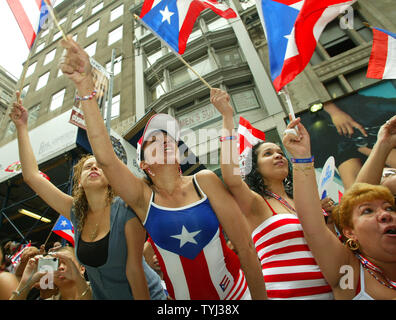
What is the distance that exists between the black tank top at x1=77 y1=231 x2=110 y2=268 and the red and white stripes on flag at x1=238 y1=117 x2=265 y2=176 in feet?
4.90

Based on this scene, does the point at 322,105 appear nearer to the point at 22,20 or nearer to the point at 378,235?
the point at 378,235

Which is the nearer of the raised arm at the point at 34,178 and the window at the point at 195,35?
the raised arm at the point at 34,178

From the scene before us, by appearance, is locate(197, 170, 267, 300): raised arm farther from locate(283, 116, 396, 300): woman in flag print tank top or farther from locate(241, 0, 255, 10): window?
locate(241, 0, 255, 10): window

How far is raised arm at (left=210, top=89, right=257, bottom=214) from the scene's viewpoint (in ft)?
5.07

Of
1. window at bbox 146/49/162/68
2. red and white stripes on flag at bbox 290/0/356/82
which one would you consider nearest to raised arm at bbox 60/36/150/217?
red and white stripes on flag at bbox 290/0/356/82

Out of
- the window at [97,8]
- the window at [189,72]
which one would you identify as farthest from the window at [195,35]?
the window at [97,8]

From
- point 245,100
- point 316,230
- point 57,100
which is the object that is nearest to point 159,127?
point 316,230

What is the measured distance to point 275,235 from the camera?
64.1 inches

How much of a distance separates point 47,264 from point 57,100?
18020 mm

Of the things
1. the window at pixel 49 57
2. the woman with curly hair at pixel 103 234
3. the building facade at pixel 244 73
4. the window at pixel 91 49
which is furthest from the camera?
the window at pixel 49 57

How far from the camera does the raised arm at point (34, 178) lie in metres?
2.04

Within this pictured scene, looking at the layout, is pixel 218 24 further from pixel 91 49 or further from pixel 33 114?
pixel 33 114

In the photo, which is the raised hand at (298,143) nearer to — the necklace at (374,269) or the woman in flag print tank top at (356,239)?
the woman in flag print tank top at (356,239)
